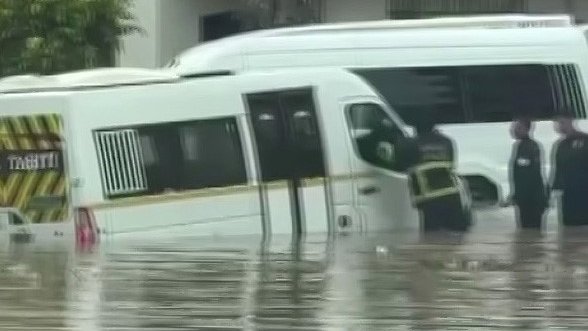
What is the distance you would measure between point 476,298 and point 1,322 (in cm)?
331

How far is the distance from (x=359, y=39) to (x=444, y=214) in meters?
2.34

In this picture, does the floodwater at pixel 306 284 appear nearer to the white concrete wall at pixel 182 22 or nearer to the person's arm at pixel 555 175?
the person's arm at pixel 555 175

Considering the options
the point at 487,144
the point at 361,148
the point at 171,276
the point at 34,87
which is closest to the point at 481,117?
the point at 487,144

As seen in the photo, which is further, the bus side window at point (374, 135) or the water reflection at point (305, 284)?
the bus side window at point (374, 135)

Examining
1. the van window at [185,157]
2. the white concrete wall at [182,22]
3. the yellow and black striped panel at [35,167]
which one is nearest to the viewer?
the yellow and black striped panel at [35,167]

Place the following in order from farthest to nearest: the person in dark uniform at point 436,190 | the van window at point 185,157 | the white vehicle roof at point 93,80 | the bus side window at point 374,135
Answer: the person in dark uniform at point 436,190
the bus side window at point 374,135
the white vehicle roof at point 93,80
the van window at point 185,157

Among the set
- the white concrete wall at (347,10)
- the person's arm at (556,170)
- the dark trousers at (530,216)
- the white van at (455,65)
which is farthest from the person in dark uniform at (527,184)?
the white concrete wall at (347,10)

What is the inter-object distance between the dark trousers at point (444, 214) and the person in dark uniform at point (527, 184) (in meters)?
0.60

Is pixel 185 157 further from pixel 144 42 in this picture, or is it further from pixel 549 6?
pixel 549 6

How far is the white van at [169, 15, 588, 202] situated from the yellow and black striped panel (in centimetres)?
251

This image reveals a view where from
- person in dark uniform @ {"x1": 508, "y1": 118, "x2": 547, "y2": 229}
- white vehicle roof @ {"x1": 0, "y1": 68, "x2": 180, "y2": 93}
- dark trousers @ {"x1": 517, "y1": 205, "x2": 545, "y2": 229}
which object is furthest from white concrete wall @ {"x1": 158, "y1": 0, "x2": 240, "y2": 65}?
dark trousers @ {"x1": 517, "y1": 205, "x2": 545, "y2": 229}

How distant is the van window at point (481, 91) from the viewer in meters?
18.1

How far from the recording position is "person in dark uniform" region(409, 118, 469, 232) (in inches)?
683

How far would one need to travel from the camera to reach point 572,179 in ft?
58.4
